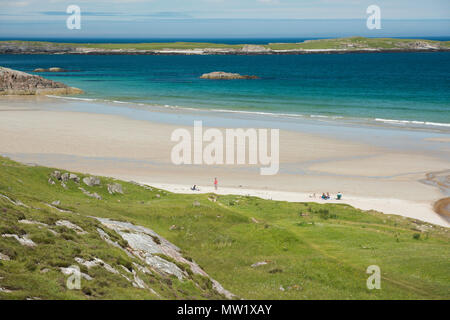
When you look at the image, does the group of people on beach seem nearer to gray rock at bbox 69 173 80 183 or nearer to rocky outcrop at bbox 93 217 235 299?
gray rock at bbox 69 173 80 183

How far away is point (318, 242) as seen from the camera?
26.4 meters

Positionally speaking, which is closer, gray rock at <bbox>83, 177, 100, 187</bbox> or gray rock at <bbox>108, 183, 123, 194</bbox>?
gray rock at <bbox>83, 177, 100, 187</bbox>

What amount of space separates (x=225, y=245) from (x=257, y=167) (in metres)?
26.6

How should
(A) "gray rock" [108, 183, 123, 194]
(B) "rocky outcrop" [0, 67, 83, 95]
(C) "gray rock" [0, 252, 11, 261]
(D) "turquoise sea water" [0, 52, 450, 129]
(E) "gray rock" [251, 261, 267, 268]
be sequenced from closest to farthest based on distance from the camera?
(C) "gray rock" [0, 252, 11, 261] → (E) "gray rock" [251, 261, 267, 268] → (A) "gray rock" [108, 183, 123, 194] → (D) "turquoise sea water" [0, 52, 450, 129] → (B) "rocky outcrop" [0, 67, 83, 95]

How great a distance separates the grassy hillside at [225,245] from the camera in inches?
606

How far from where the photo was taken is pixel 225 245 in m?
25.2

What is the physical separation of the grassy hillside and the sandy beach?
674 centimetres

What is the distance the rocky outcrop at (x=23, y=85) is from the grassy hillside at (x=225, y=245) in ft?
281

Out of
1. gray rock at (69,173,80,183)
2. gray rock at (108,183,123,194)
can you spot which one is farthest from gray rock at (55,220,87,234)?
gray rock at (69,173,80,183)

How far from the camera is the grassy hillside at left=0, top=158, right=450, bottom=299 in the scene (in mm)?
15398

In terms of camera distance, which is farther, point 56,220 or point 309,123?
point 309,123
